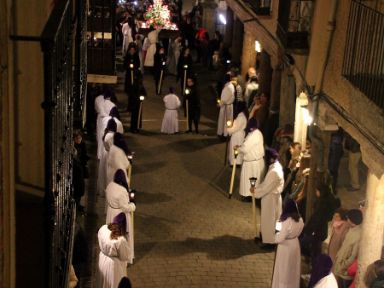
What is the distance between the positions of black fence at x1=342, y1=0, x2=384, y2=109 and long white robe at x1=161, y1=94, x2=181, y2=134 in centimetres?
894

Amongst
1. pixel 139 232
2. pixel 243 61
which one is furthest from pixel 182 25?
pixel 139 232

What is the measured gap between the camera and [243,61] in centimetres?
2388

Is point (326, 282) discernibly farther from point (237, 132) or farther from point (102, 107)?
point (102, 107)

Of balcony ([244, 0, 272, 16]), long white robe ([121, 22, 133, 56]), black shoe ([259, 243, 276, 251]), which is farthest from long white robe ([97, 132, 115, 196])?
long white robe ([121, 22, 133, 56])

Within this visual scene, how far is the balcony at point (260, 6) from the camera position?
57.4 feet

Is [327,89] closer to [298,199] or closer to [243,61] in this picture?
[298,199]

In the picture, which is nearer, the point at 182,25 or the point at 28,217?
the point at 28,217

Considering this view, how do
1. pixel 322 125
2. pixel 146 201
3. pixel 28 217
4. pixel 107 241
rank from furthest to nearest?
pixel 146 201 → pixel 322 125 → pixel 107 241 → pixel 28 217

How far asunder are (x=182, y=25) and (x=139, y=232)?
18006 mm

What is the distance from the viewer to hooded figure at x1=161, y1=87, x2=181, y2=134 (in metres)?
19.9

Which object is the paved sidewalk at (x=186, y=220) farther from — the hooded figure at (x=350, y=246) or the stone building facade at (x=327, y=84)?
the stone building facade at (x=327, y=84)

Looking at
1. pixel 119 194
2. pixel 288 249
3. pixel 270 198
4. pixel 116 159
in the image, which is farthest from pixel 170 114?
pixel 288 249

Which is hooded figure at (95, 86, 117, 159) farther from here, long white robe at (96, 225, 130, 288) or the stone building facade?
long white robe at (96, 225, 130, 288)

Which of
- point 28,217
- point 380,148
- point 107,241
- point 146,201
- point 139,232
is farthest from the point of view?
point 146,201
